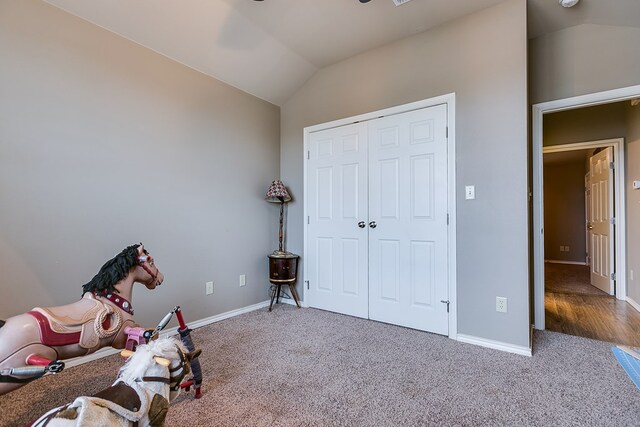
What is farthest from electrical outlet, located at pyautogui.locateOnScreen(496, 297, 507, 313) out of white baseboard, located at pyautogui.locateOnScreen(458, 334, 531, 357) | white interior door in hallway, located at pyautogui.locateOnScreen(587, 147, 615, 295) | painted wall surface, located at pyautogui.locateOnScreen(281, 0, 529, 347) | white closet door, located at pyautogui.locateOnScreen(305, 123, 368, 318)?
white interior door in hallway, located at pyautogui.locateOnScreen(587, 147, 615, 295)

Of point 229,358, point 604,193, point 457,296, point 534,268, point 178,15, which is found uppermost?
point 178,15

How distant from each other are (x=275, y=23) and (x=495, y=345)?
3.23 metres

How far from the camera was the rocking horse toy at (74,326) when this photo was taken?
107 cm

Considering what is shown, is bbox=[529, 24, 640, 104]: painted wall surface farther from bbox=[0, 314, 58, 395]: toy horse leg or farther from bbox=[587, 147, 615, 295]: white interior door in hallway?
bbox=[0, 314, 58, 395]: toy horse leg

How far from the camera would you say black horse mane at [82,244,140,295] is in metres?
1.49

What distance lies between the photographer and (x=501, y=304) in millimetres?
2285

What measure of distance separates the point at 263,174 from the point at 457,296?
2.36m

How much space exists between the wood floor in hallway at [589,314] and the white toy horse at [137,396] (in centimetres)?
317

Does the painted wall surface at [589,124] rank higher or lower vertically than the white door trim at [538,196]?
higher

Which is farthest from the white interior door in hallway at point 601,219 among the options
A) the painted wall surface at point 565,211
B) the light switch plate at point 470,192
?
the painted wall surface at point 565,211

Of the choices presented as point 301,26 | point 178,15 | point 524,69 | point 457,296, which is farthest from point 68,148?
point 524,69

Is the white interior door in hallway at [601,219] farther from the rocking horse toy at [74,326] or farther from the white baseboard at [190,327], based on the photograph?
the rocking horse toy at [74,326]

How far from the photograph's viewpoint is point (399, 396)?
1652 millimetres

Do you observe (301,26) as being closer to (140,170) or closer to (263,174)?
(263,174)
